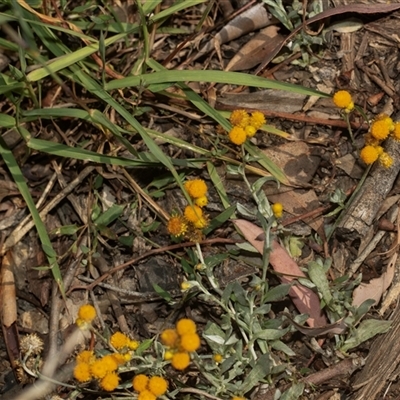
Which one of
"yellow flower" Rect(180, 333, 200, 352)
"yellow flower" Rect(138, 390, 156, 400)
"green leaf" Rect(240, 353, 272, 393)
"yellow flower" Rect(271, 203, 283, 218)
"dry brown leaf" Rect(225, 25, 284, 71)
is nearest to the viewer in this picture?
"yellow flower" Rect(180, 333, 200, 352)

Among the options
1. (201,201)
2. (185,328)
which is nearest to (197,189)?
(201,201)

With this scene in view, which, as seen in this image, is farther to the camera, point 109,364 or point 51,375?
point 51,375

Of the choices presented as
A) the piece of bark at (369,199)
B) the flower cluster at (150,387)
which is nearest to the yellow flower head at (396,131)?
the piece of bark at (369,199)

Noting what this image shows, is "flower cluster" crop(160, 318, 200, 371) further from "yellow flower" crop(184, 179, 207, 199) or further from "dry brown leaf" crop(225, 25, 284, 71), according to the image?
"dry brown leaf" crop(225, 25, 284, 71)

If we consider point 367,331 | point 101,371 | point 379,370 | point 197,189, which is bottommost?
point 379,370

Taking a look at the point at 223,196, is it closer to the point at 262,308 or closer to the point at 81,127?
the point at 262,308

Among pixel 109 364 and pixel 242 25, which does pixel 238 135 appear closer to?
pixel 242 25

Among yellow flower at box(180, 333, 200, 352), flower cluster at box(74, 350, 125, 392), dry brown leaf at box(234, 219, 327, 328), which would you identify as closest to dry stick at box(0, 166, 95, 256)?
dry brown leaf at box(234, 219, 327, 328)
